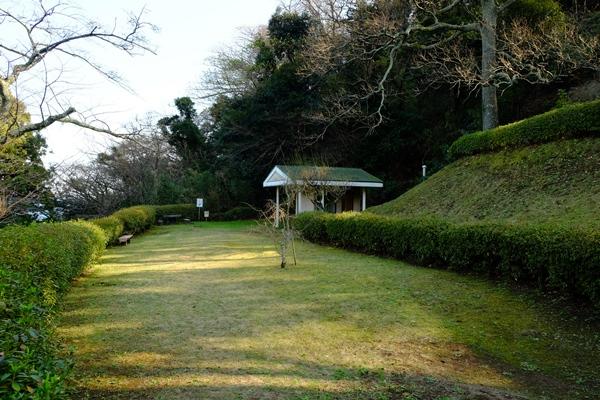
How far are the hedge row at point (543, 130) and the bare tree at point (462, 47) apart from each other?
5.76 ft

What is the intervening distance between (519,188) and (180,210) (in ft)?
68.8

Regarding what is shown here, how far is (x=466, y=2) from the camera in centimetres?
2200

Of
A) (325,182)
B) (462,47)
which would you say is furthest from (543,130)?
(325,182)

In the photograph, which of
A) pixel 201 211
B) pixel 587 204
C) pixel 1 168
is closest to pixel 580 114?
pixel 587 204

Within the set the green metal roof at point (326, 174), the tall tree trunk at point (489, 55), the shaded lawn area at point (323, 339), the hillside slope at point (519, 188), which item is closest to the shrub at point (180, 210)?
the green metal roof at point (326, 174)

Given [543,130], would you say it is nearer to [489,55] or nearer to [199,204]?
[489,55]

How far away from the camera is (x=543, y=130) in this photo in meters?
14.2

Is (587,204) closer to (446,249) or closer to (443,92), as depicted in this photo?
(446,249)

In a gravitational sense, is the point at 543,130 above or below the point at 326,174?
above

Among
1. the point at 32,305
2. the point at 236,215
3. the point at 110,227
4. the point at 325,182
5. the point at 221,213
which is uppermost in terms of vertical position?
the point at 325,182

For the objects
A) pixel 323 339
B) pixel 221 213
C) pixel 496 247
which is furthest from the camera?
pixel 221 213

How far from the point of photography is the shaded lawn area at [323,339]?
3922 mm

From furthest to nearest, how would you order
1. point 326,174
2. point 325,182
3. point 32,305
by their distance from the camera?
point 326,174, point 325,182, point 32,305

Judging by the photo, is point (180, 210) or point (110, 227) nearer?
point (110, 227)
